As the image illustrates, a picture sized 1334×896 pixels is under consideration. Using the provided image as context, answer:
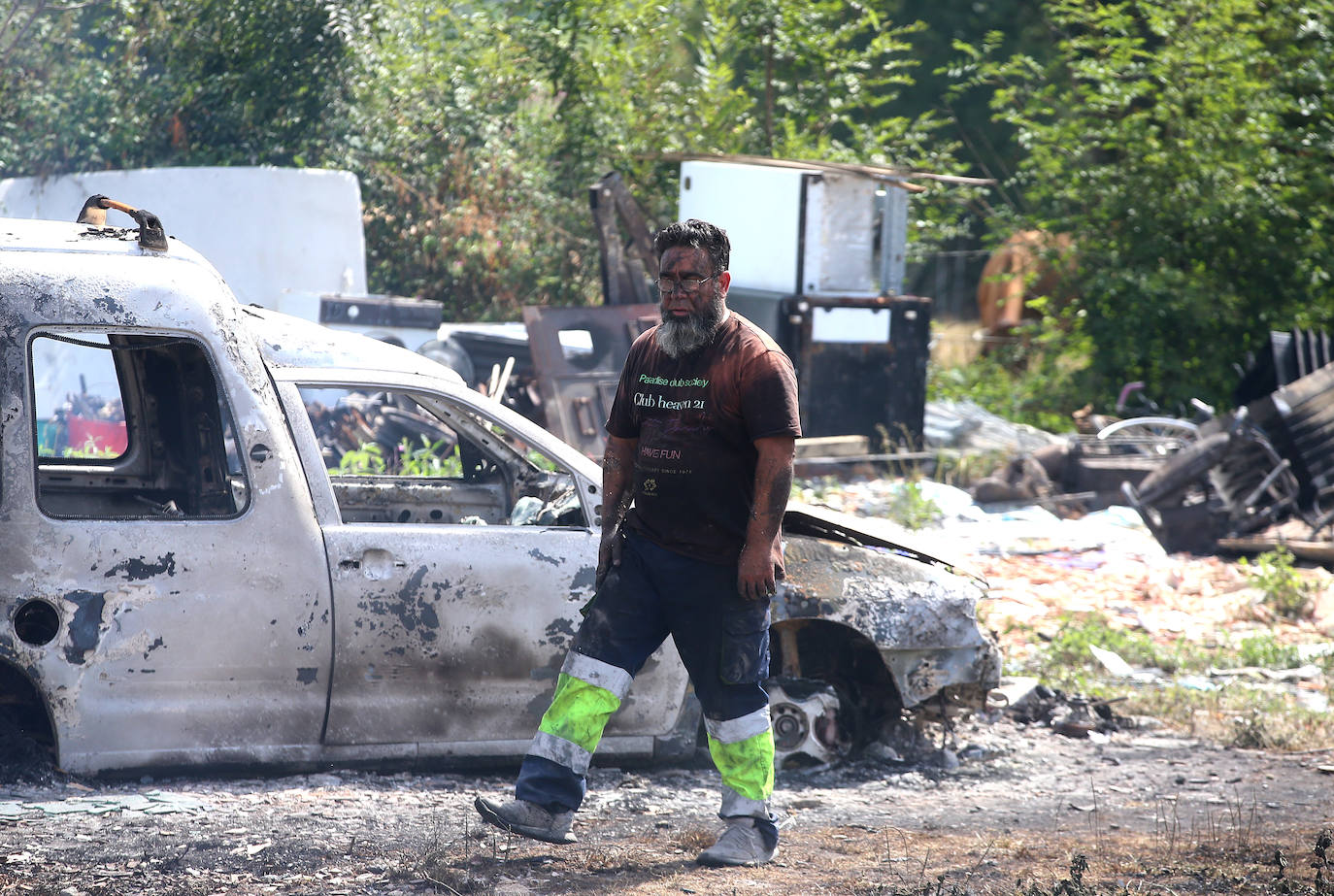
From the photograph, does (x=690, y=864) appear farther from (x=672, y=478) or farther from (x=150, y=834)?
(x=150, y=834)

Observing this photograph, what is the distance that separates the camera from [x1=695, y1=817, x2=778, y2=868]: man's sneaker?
383 cm

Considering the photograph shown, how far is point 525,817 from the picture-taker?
3822 millimetres

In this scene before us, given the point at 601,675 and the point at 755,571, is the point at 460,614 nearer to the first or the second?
the point at 601,675

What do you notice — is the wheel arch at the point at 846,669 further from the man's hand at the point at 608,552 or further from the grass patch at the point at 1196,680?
the grass patch at the point at 1196,680

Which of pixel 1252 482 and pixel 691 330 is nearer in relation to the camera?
pixel 691 330

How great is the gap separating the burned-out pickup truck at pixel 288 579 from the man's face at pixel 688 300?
37.2 inches

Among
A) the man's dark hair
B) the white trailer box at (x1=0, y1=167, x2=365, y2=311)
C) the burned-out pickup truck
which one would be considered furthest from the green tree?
the man's dark hair

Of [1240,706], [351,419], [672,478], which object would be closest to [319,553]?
[672,478]

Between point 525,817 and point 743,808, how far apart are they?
638 mm

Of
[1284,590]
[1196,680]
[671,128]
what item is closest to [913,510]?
[1284,590]

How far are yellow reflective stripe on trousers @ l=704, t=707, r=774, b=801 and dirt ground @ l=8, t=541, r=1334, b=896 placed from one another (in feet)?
0.81

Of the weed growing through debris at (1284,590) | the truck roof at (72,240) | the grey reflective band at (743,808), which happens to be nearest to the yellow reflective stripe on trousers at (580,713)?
the grey reflective band at (743,808)

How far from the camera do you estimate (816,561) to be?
15.8 feet

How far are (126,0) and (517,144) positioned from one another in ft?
13.3
